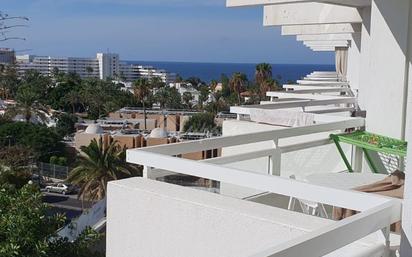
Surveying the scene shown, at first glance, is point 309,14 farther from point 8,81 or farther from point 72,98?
point 8,81

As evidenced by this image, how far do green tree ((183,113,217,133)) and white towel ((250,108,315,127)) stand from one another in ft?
150

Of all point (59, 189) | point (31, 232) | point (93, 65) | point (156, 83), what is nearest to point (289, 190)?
point (31, 232)

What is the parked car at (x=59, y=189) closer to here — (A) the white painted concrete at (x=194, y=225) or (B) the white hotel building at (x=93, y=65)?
(A) the white painted concrete at (x=194, y=225)

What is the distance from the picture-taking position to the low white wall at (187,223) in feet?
8.32

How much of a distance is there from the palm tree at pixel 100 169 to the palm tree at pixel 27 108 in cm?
2819

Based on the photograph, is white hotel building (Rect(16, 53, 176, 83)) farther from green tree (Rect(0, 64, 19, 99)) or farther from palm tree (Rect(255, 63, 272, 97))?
palm tree (Rect(255, 63, 272, 97))

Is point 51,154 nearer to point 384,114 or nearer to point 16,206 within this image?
point 16,206

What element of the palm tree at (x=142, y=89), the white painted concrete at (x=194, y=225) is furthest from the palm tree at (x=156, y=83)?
the white painted concrete at (x=194, y=225)

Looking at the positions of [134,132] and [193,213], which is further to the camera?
[134,132]

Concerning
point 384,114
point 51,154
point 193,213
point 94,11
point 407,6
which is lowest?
point 51,154

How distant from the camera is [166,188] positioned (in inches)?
123

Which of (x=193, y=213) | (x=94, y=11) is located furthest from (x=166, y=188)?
(x=94, y=11)

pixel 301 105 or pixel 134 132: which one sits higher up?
pixel 301 105

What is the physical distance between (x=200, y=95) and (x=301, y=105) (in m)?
69.1
